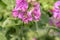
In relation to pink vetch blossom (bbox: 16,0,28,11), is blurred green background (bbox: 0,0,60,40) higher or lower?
lower

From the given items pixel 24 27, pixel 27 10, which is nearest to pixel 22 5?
pixel 27 10

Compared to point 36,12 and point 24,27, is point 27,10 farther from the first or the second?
point 24,27

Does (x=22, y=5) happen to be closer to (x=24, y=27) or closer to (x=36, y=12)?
(x=36, y=12)

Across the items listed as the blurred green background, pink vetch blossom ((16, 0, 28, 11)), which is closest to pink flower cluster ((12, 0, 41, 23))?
pink vetch blossom ((16, 0, 28, 11))

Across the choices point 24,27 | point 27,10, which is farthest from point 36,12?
point 24,27

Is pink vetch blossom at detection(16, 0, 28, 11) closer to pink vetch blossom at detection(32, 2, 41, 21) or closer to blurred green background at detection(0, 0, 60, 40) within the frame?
pink vetch blossom at detection(32, 2, 41, 21)

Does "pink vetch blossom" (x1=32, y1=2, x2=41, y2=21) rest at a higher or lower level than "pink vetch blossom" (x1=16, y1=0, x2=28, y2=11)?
lower

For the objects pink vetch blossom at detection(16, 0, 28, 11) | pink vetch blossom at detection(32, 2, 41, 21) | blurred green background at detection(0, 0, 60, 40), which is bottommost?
blurred green background at detection(0, 0, 60, 40)

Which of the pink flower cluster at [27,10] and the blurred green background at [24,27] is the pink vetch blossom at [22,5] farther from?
the blurred green background at [24,27]

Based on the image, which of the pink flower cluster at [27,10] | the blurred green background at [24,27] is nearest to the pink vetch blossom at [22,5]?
the pink flower cluster at [27,10]

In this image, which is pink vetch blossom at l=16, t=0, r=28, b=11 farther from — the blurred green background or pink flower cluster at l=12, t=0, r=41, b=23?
the blurred green background

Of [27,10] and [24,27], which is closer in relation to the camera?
[27,10]

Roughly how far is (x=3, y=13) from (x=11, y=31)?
0.50 feet

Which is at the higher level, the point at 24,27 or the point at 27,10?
the point at 27,10
